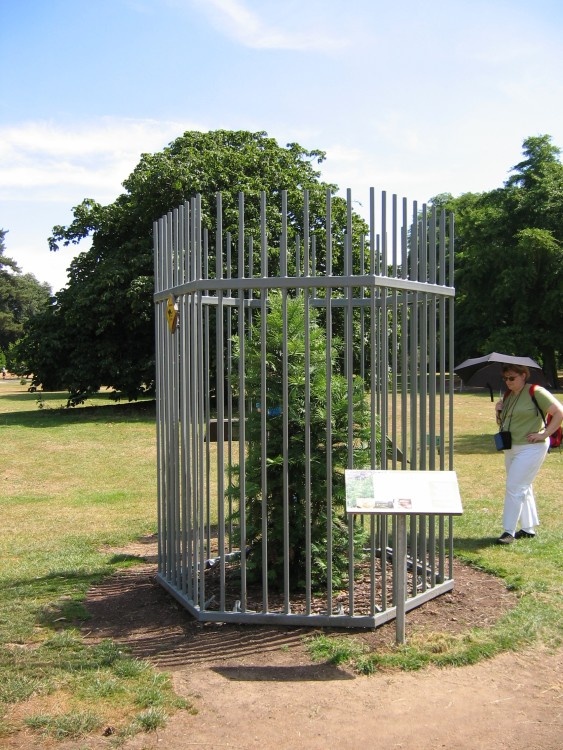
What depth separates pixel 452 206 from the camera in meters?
52.1

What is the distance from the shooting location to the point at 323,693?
14.4 feet

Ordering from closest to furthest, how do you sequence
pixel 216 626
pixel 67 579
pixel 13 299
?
pixel 216 626 < pixel 67 579 < pixel 13 299

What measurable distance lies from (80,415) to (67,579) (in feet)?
60.2

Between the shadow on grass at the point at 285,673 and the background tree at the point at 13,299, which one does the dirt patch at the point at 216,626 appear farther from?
the background tree at the point at 13,299

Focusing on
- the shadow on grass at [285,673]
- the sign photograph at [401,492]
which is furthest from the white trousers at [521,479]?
the shadow on grass at [285,673]

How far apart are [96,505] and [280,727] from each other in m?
7.07

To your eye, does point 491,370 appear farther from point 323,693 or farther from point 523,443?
point 323,693

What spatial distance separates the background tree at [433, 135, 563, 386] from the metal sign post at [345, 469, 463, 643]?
3224 cm

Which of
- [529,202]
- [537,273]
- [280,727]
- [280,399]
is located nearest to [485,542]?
[280,399]

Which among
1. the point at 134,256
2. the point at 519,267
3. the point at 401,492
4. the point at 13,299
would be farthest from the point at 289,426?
the point at 13,299

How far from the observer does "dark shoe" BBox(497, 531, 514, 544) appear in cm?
794

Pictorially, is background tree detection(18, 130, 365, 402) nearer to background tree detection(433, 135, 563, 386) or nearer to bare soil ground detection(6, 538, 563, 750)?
background tree detection(433, 135, 563, 386)

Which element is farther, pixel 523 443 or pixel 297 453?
pixel 523 443

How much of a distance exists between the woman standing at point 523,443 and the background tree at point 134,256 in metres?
14.5
